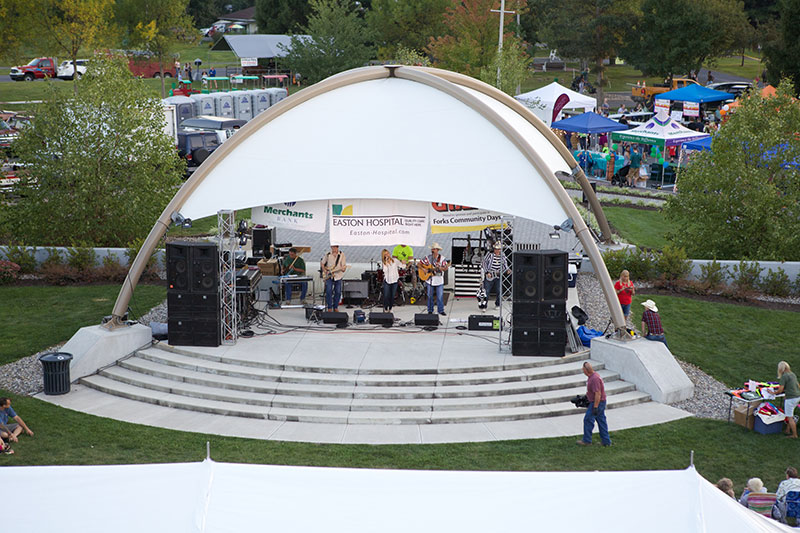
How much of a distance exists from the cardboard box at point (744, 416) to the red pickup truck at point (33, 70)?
2276 inches

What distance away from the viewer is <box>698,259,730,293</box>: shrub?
75.2 ft

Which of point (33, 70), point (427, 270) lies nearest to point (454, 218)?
point (427, 270)

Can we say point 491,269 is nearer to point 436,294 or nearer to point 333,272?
point 436,294

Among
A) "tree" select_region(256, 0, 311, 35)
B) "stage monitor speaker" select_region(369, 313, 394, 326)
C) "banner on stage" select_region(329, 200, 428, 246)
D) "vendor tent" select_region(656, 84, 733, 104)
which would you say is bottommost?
"stage monitor speaker" select_region(369, 313, 394, 326)

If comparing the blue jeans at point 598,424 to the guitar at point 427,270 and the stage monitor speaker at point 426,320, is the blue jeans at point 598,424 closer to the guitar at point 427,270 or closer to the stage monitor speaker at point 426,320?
the stage monitor speaker at point 426,320

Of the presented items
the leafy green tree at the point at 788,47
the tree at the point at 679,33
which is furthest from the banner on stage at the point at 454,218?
the tree at the point at 679,33

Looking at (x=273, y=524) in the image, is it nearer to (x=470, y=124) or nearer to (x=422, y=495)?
(x=422, y=495)

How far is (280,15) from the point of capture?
8069cm

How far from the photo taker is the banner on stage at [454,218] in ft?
62.1

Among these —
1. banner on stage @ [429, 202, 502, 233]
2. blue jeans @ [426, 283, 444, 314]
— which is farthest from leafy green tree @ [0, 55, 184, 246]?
banner on stage @ [429, 202, 502, 233]

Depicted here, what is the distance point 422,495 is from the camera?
26.7ft

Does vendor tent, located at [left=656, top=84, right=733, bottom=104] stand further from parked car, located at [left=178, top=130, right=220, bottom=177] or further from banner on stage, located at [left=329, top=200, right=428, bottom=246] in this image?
banner on stage, located at [left=329, top=200, right=428, bottom=246]

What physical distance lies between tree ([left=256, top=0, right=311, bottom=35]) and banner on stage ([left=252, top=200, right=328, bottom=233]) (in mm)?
63918

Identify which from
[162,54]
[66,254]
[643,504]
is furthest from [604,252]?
[162,54]
